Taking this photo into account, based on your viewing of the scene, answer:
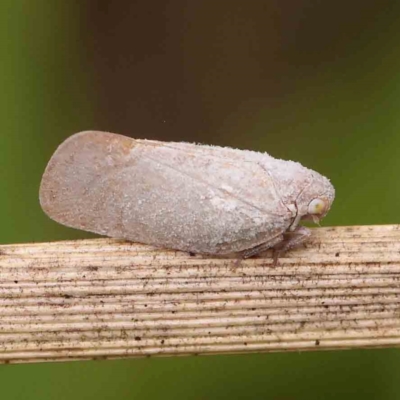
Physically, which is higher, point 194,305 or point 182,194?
point 182,194

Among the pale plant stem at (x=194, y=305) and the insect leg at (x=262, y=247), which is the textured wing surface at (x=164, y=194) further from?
the pale plant stem at (x=194, y=305)

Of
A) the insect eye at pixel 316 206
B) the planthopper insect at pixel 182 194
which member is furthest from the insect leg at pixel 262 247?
the insect eye at pixel 316 206

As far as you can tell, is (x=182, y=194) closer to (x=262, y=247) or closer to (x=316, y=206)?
(x=262, y=247)

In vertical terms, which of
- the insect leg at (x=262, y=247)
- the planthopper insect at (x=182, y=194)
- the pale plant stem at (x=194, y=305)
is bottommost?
the pale plant stem at (x=194, y=305)

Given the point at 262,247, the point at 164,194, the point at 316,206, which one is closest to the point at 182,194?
the point at 164,194

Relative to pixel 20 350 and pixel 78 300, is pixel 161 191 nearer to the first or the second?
pixel 78 300

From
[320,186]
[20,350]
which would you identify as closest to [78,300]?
[20,350]

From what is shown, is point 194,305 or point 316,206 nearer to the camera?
point 194,305
